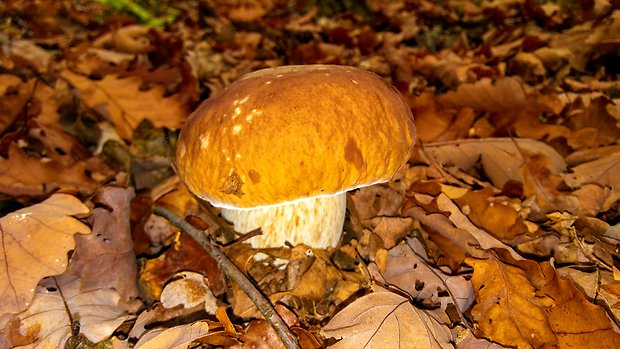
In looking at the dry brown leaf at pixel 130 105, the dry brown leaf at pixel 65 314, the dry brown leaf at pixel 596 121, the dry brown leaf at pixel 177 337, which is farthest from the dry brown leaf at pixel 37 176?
the dry brown leaf at pixel 596 121

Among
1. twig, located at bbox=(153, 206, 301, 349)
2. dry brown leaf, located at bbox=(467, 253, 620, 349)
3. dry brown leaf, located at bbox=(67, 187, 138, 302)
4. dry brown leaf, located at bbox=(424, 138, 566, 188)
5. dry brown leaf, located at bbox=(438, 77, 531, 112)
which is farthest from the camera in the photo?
dry brown leaf, located at bbox=(438, 77, 531, 112)

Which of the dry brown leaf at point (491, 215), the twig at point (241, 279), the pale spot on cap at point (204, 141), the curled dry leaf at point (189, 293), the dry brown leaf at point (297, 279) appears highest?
the pale spot on cap at point (204, 141)

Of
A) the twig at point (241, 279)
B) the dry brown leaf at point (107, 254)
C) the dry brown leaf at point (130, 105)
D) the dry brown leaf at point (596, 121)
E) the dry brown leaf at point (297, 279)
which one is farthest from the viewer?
the dry brown leaf at point (130, 105)

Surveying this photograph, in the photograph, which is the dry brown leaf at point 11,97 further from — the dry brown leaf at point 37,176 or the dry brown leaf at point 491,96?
the dry brown leaf at point 491,96

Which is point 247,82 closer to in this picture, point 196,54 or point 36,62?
point 196,54

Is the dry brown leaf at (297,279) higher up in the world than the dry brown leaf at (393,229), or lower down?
lower down

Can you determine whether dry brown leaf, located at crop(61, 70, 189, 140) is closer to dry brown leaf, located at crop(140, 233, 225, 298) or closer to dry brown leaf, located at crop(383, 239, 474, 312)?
dry brown leaf, located at crop(140, 233, 225, 298)

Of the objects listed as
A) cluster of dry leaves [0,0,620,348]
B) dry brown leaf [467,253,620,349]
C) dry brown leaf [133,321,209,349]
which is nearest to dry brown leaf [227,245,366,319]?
cluster of dry leaves [0,0,620,348]

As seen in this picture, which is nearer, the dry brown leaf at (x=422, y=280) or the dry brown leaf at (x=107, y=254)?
the dry brown leaf at (x=422, y=280)
